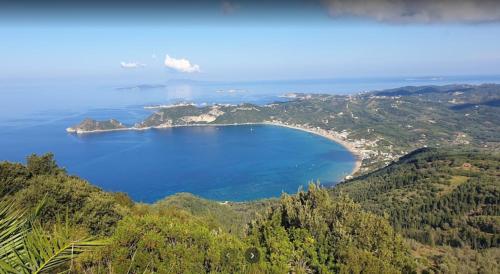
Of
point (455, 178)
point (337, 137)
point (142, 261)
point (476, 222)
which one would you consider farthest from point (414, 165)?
point (142, 261)

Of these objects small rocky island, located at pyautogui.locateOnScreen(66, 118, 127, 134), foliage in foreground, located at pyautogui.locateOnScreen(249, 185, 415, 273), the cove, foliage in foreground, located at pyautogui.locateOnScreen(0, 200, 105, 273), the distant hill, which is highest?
foliage in foreground, located at pyautogui.locateOnScreen(0, 200, 105, 273)

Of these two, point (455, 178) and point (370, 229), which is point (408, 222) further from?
point (370, 229)

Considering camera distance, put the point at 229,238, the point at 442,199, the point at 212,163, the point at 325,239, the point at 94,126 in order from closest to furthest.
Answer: the point at 229,238
the point at 325,239
the point at 442,199
the point at 212,163
the point at 94,126

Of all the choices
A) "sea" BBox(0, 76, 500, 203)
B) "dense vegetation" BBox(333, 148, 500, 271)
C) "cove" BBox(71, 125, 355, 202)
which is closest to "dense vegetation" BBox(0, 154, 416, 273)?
"dense vegetation" BBox(333, 148, 500, 271)

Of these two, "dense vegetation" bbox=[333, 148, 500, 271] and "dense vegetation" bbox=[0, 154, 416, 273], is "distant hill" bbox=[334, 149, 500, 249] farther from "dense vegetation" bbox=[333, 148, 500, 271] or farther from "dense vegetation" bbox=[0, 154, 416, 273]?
"dense vegetation" bbox=[0, 154, 416, 273]

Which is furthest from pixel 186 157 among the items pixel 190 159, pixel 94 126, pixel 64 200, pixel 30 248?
pixel 30 248

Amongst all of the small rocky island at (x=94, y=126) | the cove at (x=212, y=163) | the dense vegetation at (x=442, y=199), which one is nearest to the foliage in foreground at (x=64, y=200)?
the dense vegetation at (x=442, y=199)

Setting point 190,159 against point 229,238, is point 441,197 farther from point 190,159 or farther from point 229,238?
point 190,159
